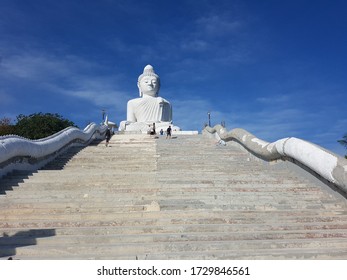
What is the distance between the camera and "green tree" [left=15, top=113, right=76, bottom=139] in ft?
97.4

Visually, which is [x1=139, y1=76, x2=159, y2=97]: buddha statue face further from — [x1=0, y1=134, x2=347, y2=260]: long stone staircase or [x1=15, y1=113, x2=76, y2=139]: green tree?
[x1=0, y1=134, x2=347, y2=260]: long stone staircase

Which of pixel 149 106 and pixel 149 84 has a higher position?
pixel 149 84

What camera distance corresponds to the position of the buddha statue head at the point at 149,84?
90.6 ft

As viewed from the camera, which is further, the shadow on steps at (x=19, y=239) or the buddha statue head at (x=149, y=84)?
the buddha statue head at (x=149, y=84)

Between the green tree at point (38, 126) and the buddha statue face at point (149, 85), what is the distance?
8.31m

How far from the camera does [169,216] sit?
532 cm

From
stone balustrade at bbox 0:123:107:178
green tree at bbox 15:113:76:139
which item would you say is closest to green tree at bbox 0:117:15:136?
green tree at bbox 15:113:76:139

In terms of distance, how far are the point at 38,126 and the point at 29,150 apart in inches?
906

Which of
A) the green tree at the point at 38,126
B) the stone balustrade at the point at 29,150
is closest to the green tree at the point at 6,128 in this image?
the green tree at the point at 38,126

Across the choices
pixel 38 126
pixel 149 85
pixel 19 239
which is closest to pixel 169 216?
pixel 19 239

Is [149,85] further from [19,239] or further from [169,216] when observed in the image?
[19,239]

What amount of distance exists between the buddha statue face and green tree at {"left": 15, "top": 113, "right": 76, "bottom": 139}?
831 cm

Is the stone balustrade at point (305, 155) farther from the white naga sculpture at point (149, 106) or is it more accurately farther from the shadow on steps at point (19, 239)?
the white naga sculpture at point (149, 106)

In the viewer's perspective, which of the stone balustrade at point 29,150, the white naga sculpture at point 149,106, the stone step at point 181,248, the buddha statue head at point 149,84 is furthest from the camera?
the buddha statue head at point 149,84
